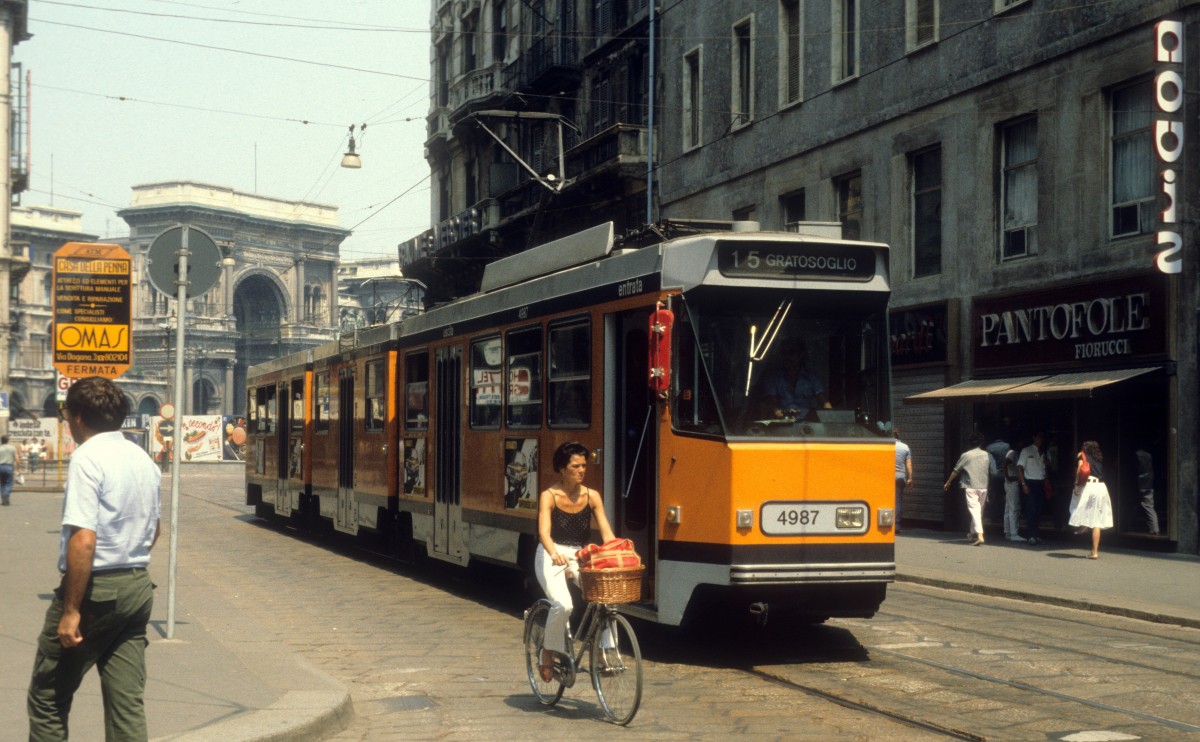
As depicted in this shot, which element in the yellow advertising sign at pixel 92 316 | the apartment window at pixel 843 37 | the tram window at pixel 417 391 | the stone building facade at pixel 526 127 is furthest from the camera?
the stone building facade at pixel 526 127

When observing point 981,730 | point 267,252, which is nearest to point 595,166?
point 981,730

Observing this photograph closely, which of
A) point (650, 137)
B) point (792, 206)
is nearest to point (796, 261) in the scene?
point (792, 206)

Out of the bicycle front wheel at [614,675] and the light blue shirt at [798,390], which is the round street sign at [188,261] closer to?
the light blue shirt at [798,390]

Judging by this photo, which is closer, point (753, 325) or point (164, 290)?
point (753, 325)

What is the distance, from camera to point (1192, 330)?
1892 cm

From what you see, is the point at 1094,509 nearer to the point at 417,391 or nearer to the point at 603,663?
the point at 417,391

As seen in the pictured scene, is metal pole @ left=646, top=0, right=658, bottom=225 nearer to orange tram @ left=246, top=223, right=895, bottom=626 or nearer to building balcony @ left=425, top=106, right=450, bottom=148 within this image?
building balcony @ left=425, top=106, right=450, bottom=148

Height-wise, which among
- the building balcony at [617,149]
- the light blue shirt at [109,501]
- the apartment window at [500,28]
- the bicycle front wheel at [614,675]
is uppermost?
the apartment window at [500,28]

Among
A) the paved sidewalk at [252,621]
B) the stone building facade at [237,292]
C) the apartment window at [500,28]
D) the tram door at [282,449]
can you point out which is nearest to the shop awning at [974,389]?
the paved sidewalk at [252,621]

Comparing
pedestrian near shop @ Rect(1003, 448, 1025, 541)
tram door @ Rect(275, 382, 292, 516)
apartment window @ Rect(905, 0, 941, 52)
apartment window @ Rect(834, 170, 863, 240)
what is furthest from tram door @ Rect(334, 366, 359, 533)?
apartment window @ Rect(905, 0, 941, 52)

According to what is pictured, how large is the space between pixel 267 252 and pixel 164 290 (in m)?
99.1

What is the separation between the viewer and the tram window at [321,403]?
21.9 metres

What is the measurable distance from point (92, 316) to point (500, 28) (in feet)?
99.0

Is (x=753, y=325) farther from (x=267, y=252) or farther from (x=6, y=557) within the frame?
(x=267, y=252)
